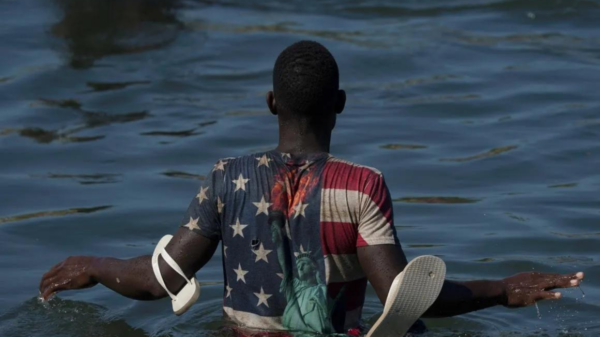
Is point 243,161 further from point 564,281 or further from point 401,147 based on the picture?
point 401,147

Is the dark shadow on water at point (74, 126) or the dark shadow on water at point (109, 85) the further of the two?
the dark shadow on water at point (109, 85)

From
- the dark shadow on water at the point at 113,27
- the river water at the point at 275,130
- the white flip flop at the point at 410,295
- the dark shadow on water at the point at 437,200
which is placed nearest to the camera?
the white flip flop at the point at 410,295

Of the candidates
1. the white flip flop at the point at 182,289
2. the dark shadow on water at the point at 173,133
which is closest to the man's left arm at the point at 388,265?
the white flip flop at the point at 182,289

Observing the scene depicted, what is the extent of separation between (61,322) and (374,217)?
2.34 meters

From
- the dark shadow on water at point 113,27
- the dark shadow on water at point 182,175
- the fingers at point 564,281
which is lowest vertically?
the dark shadow on water at point 182,175

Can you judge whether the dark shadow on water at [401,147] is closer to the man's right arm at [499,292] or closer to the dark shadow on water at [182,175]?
the dark shadow on water at [182,175]

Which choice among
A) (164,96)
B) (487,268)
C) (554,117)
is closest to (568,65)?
(554,117)

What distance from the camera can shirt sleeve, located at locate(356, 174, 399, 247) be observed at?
4176mm

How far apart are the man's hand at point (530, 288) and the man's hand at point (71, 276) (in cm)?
167

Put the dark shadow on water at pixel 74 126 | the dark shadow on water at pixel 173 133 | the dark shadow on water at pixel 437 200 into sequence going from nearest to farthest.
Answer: the dark shadow on water at pixel 437 200
the dark shadow on water at pixel 74 126
the dark shadow on water at pixel 173 133

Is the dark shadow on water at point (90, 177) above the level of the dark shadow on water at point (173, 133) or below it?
below

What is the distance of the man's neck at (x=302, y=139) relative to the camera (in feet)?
14.3

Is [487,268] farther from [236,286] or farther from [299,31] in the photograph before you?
[299,31]

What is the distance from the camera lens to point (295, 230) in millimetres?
4277
